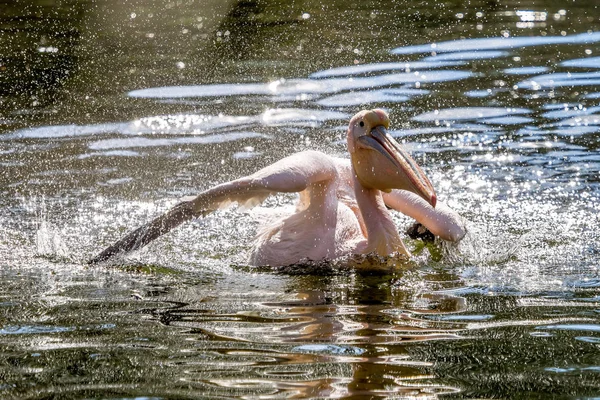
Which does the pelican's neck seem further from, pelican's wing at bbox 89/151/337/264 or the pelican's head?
pelican's wing at bbox 89/151/337/264

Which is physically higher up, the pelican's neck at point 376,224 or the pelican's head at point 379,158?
the pelican's head at point 379,158

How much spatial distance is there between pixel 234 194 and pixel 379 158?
87 cm

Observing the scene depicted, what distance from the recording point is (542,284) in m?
5.39

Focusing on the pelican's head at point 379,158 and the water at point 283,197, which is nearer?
the water at point 283,197

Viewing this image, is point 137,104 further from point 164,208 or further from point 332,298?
point 332,298

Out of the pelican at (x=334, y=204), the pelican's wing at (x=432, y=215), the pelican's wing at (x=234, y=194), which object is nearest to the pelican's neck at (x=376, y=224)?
the pelican at (x=334, y=204)

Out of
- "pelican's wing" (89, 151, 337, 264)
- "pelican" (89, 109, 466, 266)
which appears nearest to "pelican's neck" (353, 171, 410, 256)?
"pelican" (89, 109, 466, 266)

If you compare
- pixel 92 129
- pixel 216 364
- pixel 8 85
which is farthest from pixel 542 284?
pixel 8 85

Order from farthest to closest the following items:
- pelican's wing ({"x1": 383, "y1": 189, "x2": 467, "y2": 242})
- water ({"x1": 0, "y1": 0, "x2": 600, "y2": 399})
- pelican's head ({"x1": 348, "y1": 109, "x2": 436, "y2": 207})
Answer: pelican's wing ({"x1": 383, "y1": 189, "x2": 467, "y2": 242}), pelican's head ({"x1": 348, "y1": 109, "x2": 436, "y2": 207}), water ({"x1": 0, "y1": 0, "x2": 600, "y2": 399})

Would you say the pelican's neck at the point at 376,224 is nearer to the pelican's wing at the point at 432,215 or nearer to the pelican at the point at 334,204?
the pelican at the point at 334,204

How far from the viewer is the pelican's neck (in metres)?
6.05

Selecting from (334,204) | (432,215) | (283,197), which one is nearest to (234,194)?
(334,204)

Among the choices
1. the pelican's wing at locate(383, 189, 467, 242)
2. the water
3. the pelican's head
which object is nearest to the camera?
the water

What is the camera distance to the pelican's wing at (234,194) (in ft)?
19.1
